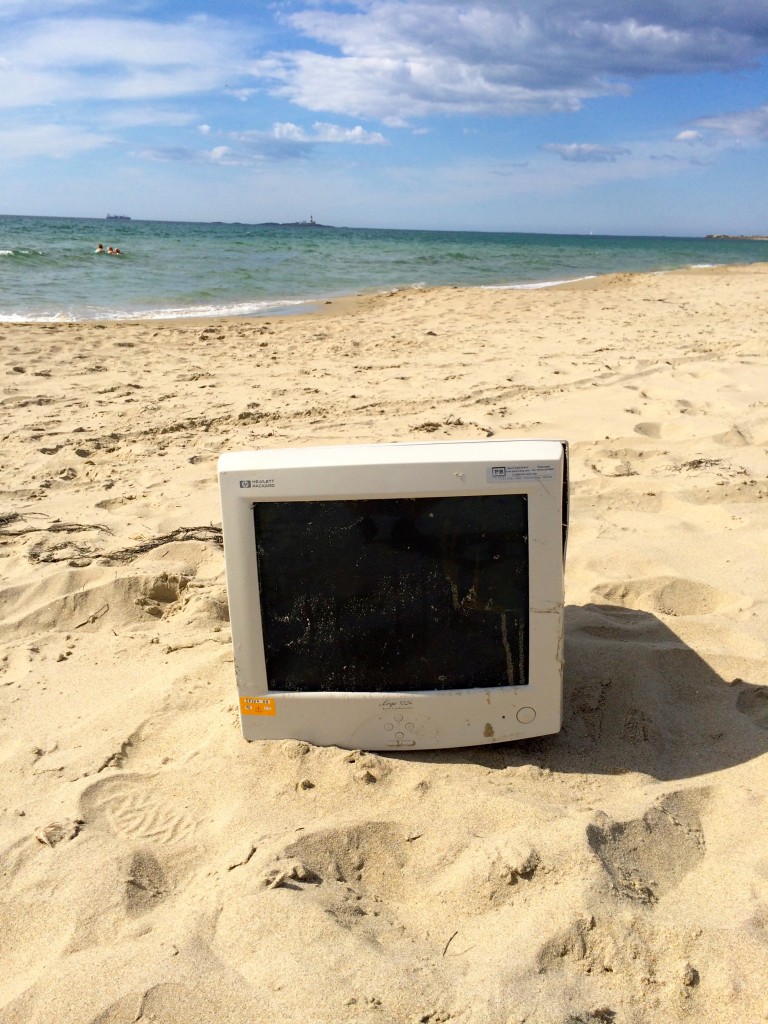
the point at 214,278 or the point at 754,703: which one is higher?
the point at 214,278

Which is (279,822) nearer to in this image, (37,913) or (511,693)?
(37,913)

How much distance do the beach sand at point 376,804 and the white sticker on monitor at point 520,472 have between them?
767mm

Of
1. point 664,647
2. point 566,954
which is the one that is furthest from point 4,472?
point 566,954

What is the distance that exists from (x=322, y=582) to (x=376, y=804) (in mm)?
555

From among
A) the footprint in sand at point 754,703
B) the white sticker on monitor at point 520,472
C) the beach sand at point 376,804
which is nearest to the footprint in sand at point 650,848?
the beach sand at point 376,804

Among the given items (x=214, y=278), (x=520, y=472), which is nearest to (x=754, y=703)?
(x=520, y=472)

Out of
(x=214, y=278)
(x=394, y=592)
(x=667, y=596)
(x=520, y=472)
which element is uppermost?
(x=214, y=278)

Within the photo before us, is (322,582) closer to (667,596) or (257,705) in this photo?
(257,705)

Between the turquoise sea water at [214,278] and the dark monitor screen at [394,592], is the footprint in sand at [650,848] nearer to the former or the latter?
the dark monitor screen at [394,592]

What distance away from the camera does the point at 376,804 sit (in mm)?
1953

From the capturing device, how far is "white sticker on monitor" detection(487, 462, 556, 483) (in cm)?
193

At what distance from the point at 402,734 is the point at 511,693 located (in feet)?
1.00

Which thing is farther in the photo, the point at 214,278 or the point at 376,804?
the point at 214,278

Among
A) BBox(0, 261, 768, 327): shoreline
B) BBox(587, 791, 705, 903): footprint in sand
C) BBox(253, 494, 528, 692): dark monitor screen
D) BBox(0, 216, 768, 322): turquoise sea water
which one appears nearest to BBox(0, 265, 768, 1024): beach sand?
BBox(587, 791, 705, 903): footprint in sand
